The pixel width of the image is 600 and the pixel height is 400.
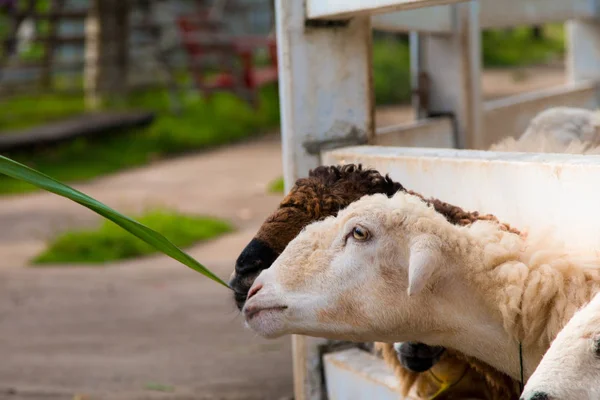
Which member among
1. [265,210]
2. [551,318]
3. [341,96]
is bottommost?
[265,210]

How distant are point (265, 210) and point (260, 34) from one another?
12.0 meters

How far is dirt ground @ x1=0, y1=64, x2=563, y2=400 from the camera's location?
4.66 m

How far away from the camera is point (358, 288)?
8.90 ft

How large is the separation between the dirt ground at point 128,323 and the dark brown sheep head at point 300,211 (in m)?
0.32

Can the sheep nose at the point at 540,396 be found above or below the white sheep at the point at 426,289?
below

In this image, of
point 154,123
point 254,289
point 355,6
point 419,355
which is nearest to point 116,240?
point 355,6

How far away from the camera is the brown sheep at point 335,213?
2951mm

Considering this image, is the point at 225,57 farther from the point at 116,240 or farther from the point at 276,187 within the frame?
the point at 116,240

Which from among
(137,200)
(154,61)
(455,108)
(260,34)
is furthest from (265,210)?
(260,34)

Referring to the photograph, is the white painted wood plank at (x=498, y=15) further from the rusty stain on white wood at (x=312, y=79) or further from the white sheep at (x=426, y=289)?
the white sheep at (x=426, y=289)

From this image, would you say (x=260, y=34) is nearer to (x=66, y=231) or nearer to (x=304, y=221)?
(x=66, y=231)

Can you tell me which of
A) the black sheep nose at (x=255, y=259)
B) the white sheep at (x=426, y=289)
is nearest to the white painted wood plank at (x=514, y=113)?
the black sheep nose at (x=255, y=259)

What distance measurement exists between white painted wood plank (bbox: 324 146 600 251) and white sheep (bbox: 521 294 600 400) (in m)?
0.51

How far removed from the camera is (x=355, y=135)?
13.2 ft
